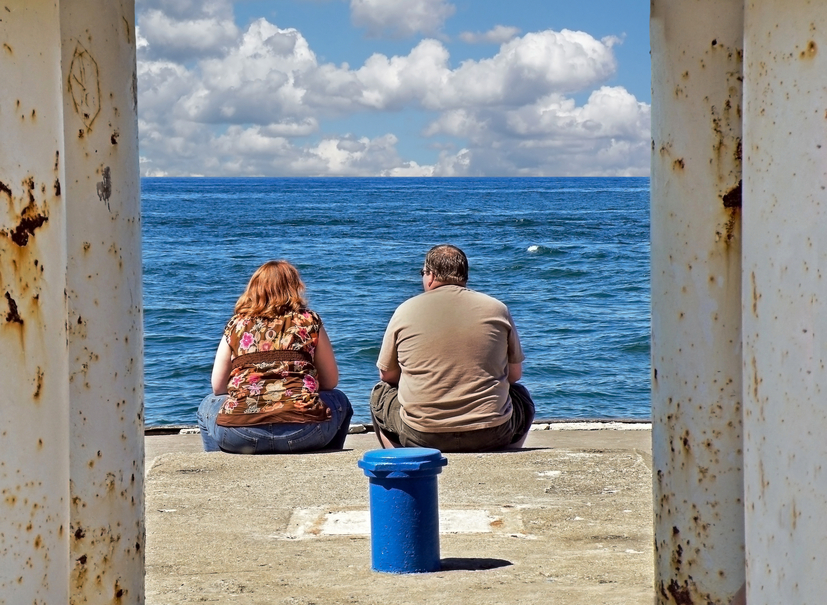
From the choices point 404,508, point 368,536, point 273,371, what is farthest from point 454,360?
point 404,508

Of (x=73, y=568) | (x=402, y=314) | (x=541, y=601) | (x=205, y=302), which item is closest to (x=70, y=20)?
(x=73, y=568)

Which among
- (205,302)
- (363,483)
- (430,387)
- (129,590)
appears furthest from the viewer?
(205,302)

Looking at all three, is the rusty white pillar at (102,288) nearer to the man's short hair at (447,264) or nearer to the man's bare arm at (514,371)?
the man's short hair at (447,264)

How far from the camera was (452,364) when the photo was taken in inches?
226

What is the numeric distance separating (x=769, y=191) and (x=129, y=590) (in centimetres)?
178

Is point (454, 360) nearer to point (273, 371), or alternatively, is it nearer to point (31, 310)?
point (273, 371)

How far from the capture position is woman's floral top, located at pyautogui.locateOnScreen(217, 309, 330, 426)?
583 cm

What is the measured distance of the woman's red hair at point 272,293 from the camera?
234 inches

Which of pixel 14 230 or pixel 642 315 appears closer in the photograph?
pixel 14 230

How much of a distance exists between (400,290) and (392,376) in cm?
1929

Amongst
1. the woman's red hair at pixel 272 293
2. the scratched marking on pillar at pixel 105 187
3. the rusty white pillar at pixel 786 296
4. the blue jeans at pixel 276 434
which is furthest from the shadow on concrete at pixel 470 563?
the woman's red hair at pixel 272 293

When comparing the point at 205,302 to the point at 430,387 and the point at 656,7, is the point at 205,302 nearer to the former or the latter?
the point at 430,387

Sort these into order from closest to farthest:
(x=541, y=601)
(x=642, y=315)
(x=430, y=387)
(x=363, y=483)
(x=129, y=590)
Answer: (x=129, y=590) < (x=541, y=601) < (x=363, y=483) < (x=430, y=387) < (x=642, y=315)

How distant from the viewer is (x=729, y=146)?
2492mm
